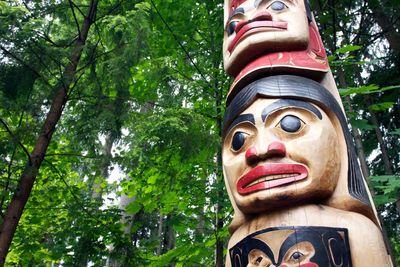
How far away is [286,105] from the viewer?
132 inches

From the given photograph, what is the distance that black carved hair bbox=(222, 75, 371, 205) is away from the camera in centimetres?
328

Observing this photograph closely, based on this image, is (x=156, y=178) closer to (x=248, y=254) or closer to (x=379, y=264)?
(x=248, y=254)

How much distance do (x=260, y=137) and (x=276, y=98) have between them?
1.31ft

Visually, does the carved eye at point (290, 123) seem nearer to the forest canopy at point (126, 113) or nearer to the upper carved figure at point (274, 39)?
the upper carved figure at point (274, 39)

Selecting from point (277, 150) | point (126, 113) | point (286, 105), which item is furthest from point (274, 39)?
point (126, 113)

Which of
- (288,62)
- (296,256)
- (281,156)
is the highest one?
(288,62)

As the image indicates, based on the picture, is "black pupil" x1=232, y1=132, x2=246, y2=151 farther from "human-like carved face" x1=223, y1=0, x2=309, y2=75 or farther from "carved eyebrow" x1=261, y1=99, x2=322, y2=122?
"human-like carved face" x1=223, y1=0, x2=309, y2=75

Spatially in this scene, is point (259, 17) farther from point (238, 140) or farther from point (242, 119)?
point (238, 140)

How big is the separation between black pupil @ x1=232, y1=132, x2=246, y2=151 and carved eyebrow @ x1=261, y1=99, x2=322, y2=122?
9.3 inches

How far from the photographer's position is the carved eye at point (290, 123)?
10.6 feet

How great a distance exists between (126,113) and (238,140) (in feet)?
8.55

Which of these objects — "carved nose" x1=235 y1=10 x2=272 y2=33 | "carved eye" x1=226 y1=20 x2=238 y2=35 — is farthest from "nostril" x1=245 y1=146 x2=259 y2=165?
"carved eye" x1=226 y1=20 x2=238 y2=35

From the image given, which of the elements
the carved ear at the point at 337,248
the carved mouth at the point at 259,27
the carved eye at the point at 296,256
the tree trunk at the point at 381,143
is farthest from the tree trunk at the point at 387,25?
the carved eye at the point at 296,256

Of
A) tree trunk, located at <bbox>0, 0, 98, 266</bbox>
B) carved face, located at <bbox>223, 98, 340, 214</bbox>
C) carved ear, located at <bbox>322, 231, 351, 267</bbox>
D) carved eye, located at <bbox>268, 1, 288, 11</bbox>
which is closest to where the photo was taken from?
carved ear, located at <bbox>322, 231, 351, 267</bbox>
